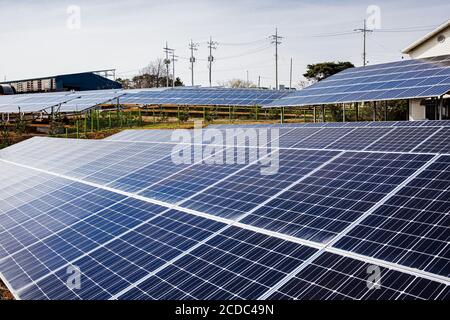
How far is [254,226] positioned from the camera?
354 inches

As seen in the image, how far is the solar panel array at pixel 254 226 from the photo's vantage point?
6926mm

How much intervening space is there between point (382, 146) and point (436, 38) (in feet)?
100

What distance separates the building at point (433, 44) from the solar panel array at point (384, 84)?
4.57 meters

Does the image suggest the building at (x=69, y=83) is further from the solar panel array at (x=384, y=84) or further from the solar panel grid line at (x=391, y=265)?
the solar panel grid line at (x=391, y=265)

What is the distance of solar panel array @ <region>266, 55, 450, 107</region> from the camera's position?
27219 millimetres

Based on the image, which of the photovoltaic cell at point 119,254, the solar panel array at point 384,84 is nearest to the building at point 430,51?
the solar panel array at point 384,84

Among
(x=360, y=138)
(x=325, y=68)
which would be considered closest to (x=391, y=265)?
(x=360, y=138)

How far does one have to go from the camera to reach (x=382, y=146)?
12703 millimetres

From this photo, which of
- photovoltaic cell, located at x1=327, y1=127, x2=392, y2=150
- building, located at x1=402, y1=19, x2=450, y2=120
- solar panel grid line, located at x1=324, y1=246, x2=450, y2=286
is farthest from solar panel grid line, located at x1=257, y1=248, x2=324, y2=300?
building, located at x1=402, y1=19, x2=450, y2=120

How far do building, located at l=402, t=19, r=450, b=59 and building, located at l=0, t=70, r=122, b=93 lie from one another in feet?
238

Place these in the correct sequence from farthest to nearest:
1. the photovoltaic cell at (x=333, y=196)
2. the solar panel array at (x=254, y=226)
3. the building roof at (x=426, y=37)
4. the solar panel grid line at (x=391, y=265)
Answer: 1. the building roof at (x=426, y=37)
2. the photovoltaic cell at (x=333, y=196)
3. the solar panel array at (x=254, y=226)
4. the solar panel grid line at (x=391, y=265)

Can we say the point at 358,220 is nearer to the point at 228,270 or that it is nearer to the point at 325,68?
the point at 228,270

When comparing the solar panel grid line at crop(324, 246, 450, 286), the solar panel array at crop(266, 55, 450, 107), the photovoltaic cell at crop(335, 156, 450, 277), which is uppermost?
the solar panel array at crop(266, 55, 450, 107)

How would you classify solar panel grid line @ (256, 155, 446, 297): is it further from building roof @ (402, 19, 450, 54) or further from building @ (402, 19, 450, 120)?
building roof @ (402, 19, 450, 54)
